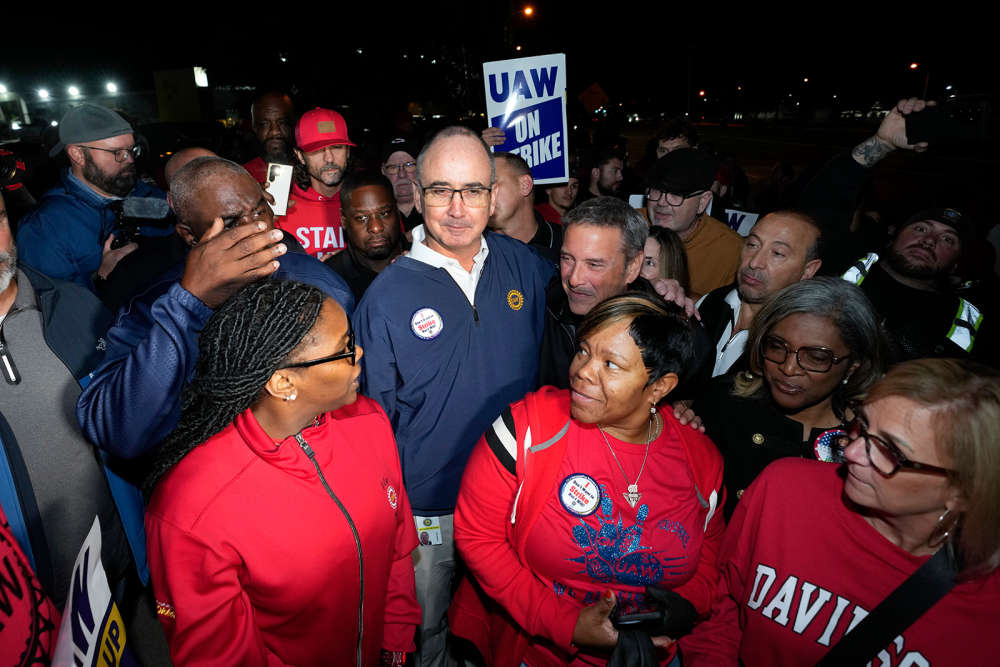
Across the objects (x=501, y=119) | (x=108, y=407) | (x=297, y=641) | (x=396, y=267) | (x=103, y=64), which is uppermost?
(x=103, y=64)

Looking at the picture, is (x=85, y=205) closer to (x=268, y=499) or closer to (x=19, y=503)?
(x=19, y=503)

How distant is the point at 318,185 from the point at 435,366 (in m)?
3.12

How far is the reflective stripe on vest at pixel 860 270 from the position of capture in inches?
152

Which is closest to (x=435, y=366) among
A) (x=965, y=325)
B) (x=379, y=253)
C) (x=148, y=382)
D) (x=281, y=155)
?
(x=148, y=382)

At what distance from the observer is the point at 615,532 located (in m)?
2.18

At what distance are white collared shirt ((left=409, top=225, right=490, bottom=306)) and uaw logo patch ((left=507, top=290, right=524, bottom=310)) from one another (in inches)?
8.5

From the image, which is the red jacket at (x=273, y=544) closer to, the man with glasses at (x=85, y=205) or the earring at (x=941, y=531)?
the earring at (x=941, y=531)

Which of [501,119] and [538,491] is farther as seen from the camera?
[501,119]

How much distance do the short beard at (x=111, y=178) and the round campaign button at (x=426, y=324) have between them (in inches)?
120

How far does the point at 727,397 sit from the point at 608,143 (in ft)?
39.1

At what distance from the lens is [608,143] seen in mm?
13484

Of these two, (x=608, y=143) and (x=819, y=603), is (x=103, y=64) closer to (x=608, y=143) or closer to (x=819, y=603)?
(x=608, y=143)

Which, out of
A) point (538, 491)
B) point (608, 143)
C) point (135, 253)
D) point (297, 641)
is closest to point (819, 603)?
point (538, 491)

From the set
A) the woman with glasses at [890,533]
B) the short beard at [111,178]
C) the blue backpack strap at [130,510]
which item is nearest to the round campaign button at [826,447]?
the woman with glasses at [890,533]
